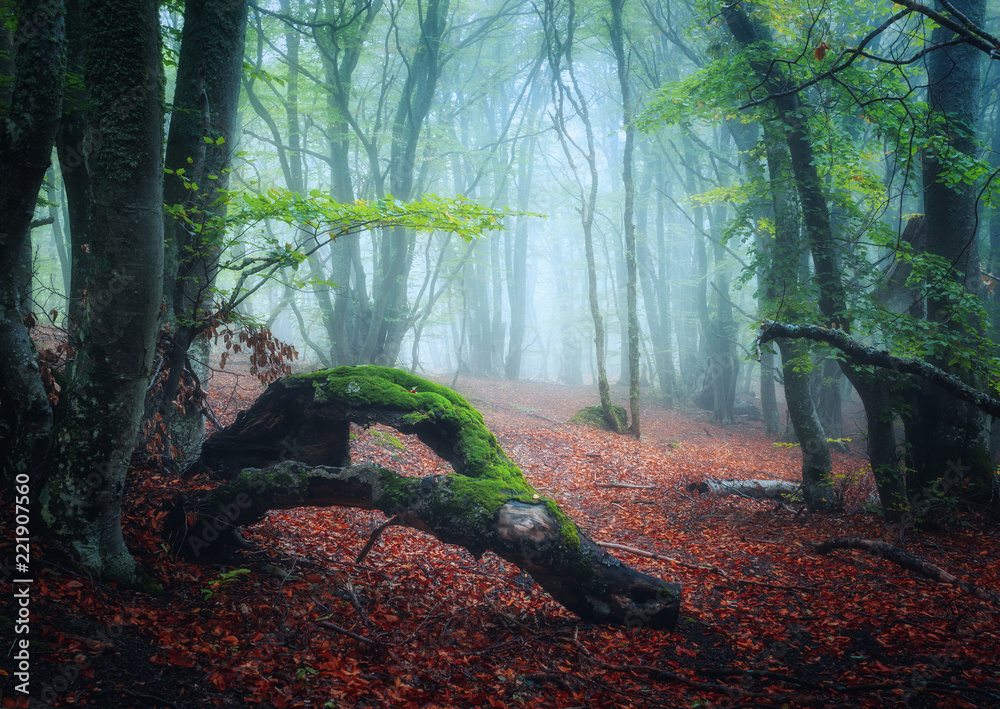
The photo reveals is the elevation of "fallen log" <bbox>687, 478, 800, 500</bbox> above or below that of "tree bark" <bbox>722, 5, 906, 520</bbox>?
below

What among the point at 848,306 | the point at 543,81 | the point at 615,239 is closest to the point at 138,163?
the point at 848,306

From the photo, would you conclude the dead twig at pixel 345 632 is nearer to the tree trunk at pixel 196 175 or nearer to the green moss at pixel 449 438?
the green moss at pixel 449 438

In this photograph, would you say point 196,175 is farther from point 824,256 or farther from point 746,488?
point 746,488

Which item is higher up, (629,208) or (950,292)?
(629,208)

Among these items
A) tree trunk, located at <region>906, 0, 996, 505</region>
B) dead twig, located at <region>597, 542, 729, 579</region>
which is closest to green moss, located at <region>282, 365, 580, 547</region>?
dead twig, located at <region>597, 542, 729, 579</region>

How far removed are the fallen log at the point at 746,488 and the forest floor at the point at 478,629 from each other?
6.97ft

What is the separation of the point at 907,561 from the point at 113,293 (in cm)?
724

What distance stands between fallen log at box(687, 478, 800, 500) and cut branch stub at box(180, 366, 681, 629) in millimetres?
5261

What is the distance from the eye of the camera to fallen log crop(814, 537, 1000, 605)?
4555mm

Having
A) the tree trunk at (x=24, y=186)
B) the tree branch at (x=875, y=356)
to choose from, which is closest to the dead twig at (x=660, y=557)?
the tree branch at (x=875, y=356)

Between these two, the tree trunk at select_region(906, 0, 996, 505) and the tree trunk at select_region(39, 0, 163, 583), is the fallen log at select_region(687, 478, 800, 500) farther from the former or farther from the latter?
the tree trunk at select_region(39, 0, 163, 583)

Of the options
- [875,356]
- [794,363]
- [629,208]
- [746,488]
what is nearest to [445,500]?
[875,356]

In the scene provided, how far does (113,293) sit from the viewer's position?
3.08 m

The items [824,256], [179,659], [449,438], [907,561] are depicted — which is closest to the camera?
[179,659]
